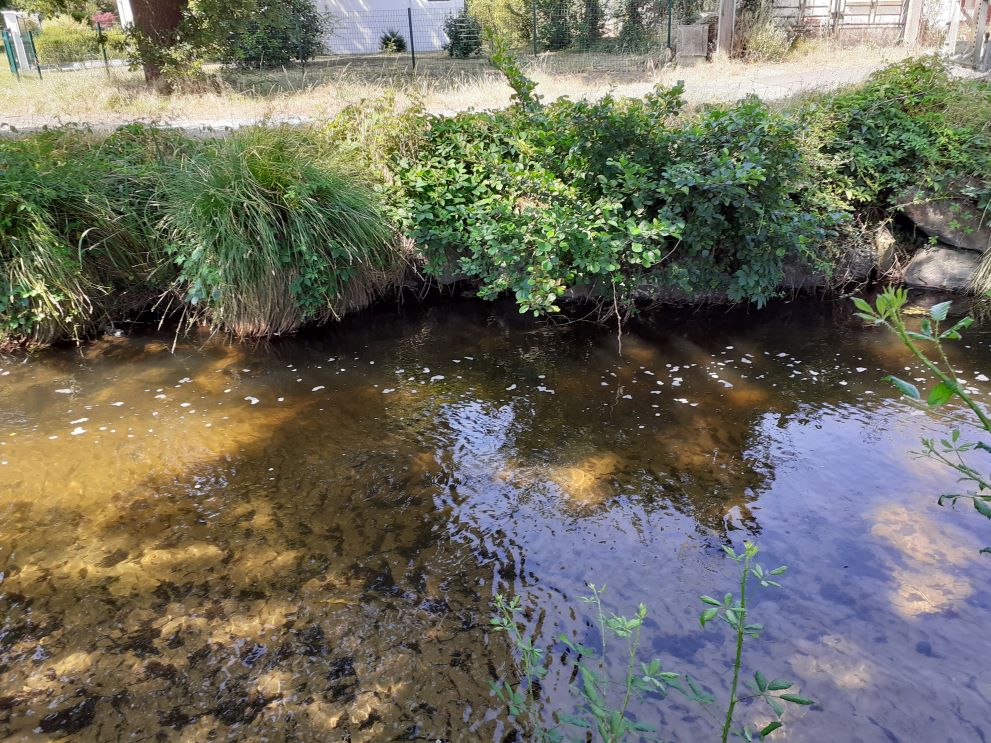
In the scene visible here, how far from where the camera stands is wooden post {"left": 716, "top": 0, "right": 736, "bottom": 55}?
14047 mm

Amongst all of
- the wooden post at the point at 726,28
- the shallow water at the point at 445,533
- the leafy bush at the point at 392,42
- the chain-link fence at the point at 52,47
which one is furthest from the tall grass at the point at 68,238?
the leafy bush at the point at 392,42

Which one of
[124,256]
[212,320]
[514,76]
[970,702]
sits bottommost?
[970,702]

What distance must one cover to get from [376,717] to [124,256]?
471 cm

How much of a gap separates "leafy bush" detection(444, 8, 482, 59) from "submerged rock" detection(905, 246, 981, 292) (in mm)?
14997

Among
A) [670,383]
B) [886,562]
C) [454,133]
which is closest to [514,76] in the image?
[454,133]

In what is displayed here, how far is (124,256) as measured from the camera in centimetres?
580

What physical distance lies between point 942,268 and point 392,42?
16798mm

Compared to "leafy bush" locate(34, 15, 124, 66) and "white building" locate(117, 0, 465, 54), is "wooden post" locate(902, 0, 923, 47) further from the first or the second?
"leafy bush" locate(34, 15, 124, 66)

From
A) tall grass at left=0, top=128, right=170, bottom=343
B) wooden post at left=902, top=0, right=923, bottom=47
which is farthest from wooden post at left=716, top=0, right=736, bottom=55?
tall grass at left=0, top=128, right=170, bottom=343

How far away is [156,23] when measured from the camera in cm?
1233

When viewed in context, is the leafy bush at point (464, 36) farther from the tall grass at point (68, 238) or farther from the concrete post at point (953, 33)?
the tall grass at point (68, 238)

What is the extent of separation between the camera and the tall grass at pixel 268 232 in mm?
5406

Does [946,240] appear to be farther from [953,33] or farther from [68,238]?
[953,33]

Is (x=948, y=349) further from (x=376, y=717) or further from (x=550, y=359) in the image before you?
(x=376, y=717)
